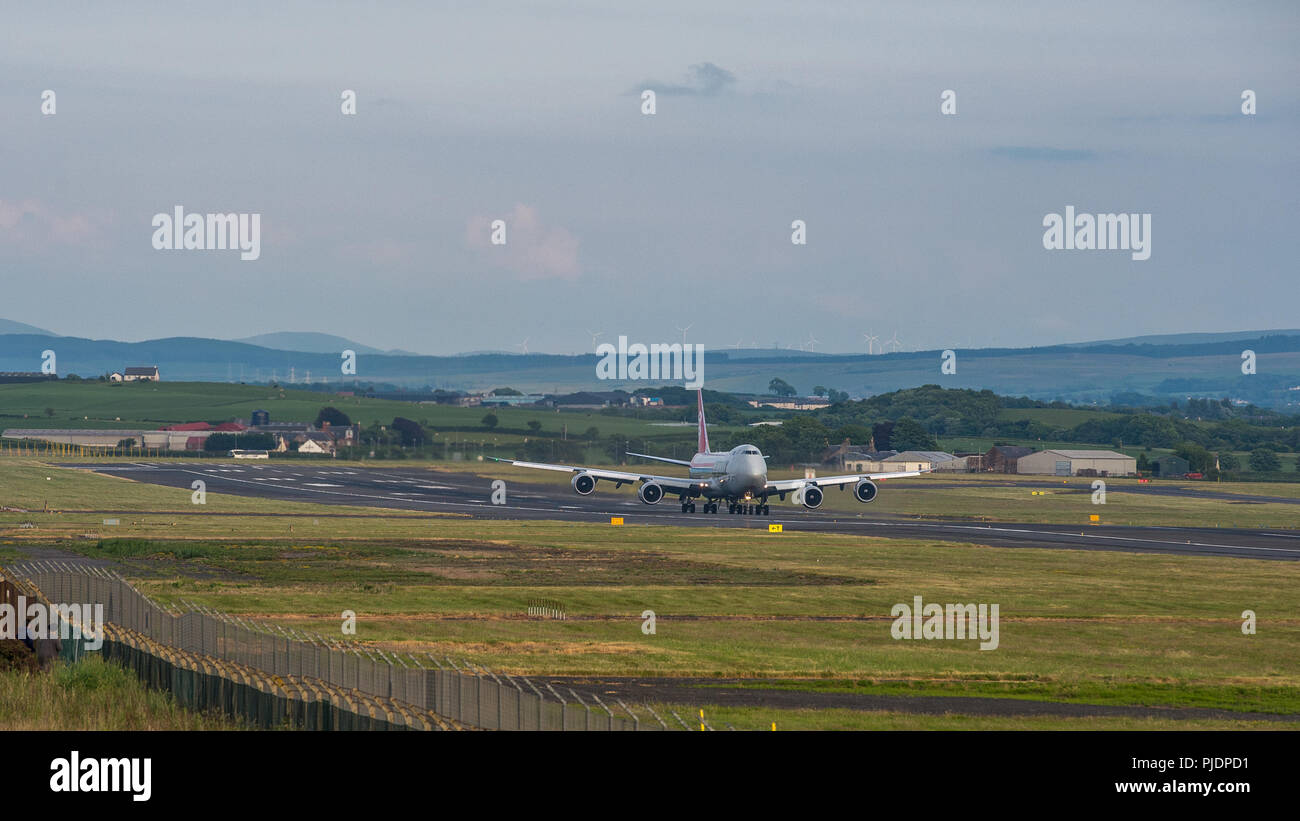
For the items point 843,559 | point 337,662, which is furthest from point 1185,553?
point 337,662

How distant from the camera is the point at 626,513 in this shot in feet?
377

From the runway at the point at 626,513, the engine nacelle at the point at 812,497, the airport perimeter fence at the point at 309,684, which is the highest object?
the airport perimeter fence at the point at 309,684

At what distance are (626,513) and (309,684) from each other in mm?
87565

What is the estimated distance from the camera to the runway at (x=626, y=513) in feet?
297

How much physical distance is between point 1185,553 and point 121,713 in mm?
69271

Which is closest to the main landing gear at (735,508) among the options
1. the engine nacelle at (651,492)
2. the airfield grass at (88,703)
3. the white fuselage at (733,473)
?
the white fuselage at (733,473)

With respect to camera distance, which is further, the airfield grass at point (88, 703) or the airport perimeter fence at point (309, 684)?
the airfield grass at point (88, 703)

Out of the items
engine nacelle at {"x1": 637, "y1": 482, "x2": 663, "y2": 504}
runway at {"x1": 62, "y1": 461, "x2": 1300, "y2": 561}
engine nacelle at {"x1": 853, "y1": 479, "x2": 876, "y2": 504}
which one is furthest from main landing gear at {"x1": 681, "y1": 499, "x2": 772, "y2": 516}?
engine nacelle at {"x1": 853, "y1": 479, "x2": 876, "y2": 504}

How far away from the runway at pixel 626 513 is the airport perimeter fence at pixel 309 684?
60238mm

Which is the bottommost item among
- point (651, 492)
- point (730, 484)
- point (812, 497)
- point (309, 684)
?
point (812, 497)

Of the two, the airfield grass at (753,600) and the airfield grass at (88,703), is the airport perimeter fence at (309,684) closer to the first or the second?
the airfield grass at (88,703)

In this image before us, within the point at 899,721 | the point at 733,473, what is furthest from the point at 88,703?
the point at 733,473

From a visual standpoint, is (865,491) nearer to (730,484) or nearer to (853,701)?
(730,484)

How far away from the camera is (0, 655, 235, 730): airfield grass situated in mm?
27422
